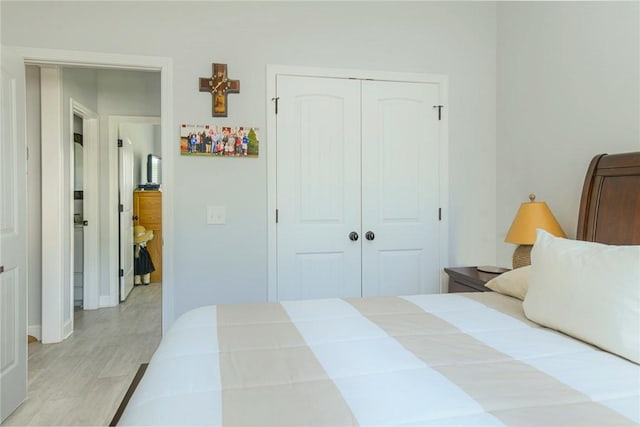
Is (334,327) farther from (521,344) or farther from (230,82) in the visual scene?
(230,82)

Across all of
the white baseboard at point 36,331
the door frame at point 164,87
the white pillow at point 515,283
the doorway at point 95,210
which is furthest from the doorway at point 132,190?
the white pillow at point 515,283

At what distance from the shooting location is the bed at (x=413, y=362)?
2.71 ft

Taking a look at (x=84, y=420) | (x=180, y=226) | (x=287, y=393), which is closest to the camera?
(x=287, y=393)

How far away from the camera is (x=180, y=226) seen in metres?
2.62

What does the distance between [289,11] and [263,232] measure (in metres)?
1.55

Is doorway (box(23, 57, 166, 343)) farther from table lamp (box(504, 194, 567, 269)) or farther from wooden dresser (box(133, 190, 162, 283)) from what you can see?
table lamp (box(504, 194, 567, 269))

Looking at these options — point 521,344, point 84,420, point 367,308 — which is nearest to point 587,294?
point 521,344

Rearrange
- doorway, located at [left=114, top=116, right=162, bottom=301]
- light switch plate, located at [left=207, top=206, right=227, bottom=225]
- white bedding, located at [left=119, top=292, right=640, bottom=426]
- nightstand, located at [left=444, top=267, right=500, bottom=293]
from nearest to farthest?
white bedding, located at [left=119, top=292, right=640, bottom=426], nightstand, located at [left=444, top=267, right=500, bottom=293], light switch plate, located at [left=207, top=206, right=227, bottom=225], doorway, located at [left=114, top=116, right=162, bottom=301]

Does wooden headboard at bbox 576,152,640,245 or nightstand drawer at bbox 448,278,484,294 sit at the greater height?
wooden headboard at bbox 576,152,640,245

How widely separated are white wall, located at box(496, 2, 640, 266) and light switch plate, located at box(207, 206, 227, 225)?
81.9 inches

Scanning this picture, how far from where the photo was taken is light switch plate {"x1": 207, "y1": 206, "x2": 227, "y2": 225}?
266 cm

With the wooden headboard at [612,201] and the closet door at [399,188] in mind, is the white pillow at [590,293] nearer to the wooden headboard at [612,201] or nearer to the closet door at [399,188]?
the wooden headboard at [612,201]

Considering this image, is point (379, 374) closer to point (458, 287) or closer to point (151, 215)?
point (458, 287)

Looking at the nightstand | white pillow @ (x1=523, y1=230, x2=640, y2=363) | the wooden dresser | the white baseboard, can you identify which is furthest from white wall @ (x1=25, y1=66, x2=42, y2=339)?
white pillow @ (x1=523, y1=230, x2=640, y2=363)
